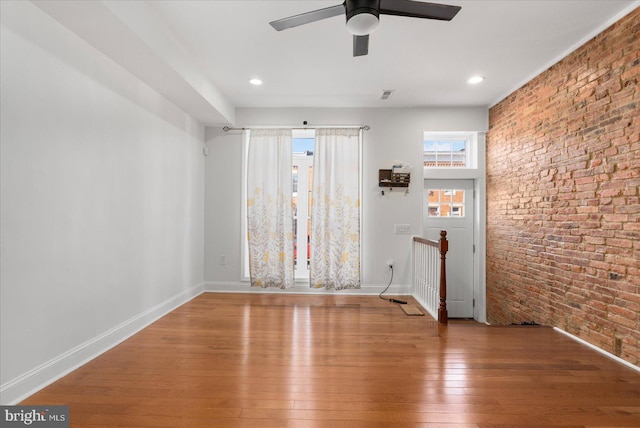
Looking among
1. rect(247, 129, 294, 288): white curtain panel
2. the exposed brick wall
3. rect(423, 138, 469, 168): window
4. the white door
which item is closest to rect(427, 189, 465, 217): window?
the white door

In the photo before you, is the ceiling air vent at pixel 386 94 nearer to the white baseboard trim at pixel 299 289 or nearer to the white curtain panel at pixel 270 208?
the white curtain panel at pixel 270 208

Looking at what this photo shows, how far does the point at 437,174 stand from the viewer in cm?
447

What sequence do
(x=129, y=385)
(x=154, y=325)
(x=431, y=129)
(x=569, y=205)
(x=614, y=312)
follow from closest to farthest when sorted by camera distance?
(x=129, y=385) → (x=614, y=312) → (x=569, y=205) → (x=154, y=325) → (x=431, y=129)

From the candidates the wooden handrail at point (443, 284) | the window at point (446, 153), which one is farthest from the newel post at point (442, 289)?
the window at point (446, 153)

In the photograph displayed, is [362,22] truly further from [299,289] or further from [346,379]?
[299,289]

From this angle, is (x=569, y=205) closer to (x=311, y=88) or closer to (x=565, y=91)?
(x=565, y=91)

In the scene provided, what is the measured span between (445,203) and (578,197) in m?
1.86

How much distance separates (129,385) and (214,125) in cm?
348

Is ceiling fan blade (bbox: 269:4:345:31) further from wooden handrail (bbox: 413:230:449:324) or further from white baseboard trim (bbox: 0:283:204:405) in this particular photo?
white baseboard trim (bbox: 0:283:204:405)

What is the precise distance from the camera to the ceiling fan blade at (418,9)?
1815 mm

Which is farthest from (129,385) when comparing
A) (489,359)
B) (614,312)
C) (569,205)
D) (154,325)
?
(569,205)

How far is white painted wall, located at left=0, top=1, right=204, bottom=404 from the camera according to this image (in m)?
1.82

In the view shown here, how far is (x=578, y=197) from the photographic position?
2789mm

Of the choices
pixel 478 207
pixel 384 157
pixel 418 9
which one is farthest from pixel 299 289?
pixel 418 9
